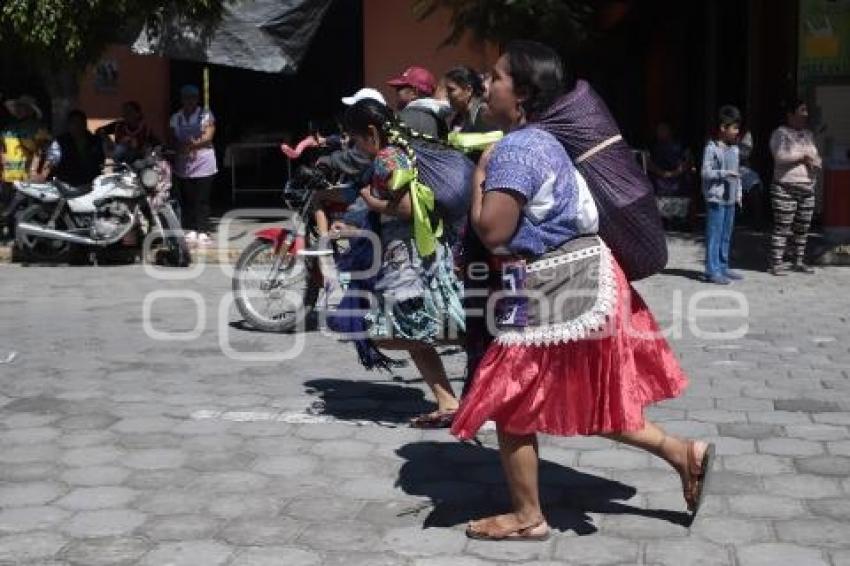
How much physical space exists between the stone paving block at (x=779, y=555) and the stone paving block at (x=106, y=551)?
2.14 m

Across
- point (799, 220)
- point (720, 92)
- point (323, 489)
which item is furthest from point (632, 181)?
point (720, 92)

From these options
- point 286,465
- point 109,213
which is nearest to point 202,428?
point 286,465

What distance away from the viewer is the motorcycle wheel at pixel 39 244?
12.3 meters

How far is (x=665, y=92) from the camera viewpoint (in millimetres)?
18125

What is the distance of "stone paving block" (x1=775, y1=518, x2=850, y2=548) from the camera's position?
4.38 meters

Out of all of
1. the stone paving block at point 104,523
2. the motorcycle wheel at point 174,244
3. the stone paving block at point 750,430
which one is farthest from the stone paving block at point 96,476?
the motorcycle wheel at point 174,244

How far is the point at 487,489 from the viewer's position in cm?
509

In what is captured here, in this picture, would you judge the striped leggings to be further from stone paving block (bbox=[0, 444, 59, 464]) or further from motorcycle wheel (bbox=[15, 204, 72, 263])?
stone paving block (bbox=[0, 444, 59, 464])

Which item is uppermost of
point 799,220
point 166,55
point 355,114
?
point 166,55

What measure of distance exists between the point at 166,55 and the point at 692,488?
35.5 ft

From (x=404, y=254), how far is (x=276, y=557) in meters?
2.02

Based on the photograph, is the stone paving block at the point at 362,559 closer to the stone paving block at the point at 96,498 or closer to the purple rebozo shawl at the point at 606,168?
the stone paving block at the point at 96,498

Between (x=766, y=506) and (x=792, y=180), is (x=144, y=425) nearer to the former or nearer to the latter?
(x=766, y=506)

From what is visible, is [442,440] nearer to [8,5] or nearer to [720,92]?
[8,5]
